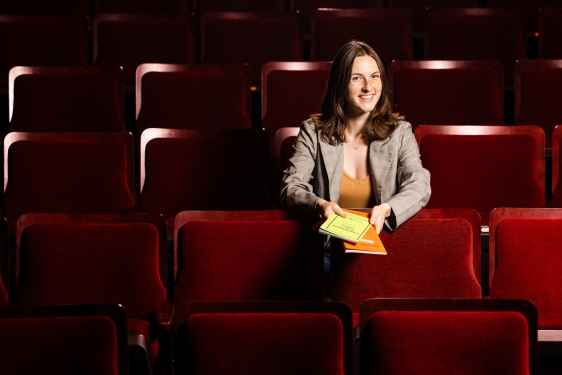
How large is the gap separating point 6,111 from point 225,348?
57 centimetres

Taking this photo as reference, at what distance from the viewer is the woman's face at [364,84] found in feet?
1.78

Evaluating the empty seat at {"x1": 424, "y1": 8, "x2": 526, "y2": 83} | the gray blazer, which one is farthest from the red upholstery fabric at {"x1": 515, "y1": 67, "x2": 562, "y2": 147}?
the gray blazer

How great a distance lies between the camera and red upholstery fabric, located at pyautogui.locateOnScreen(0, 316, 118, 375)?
367mm

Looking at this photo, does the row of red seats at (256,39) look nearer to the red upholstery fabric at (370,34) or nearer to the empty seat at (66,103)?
the red upholstery fabric at (370,34)

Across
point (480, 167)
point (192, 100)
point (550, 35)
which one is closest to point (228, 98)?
point (192, 100)

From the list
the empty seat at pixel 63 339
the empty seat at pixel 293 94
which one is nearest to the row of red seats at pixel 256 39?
the empty seat at pixel 293 94

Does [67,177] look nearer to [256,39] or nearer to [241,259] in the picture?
[241,259]

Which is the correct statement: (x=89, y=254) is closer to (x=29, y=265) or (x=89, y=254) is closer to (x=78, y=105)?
(x=29, y=265)

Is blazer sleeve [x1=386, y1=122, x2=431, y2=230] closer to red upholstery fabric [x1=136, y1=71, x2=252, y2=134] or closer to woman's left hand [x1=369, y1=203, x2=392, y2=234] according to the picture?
woman's left hand [x1=369, y1=203, x2=392, y2=234]

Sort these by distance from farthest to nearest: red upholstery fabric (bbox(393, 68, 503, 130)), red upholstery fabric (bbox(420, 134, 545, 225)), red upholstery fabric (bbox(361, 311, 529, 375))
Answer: red upholstery fabric (bbox(393, 68, 503, 130)), red upholstery fabric (bbox(420, 134, 545, 225)), red upholstery fabric (bbox(361, 311, 529, 375))

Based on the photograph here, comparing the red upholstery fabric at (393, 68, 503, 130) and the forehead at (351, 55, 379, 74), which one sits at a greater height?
the forehead at (351, 55, 379, 74)

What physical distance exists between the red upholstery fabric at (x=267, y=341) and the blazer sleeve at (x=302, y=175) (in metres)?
0.13

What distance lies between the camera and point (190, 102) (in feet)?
2.35

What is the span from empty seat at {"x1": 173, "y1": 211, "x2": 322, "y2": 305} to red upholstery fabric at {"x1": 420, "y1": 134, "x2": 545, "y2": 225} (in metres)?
0.16
